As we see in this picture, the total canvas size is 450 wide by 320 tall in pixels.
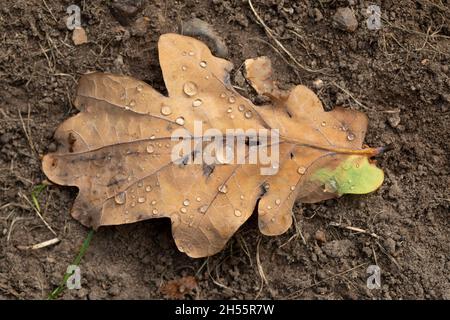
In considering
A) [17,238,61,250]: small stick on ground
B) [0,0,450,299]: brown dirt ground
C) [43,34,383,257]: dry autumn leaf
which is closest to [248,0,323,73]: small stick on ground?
[0,0,450,299]: brown dirt ground

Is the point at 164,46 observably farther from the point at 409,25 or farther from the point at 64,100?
the point at 409,25

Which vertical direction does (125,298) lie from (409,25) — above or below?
below

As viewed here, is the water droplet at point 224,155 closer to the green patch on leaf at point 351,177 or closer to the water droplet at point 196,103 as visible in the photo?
the water droplet at point 196,103

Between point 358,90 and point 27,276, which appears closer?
point 27,276

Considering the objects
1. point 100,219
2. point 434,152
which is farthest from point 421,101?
point 100,219

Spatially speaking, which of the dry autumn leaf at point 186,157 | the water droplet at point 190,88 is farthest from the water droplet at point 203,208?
the water droplet at point 190,88

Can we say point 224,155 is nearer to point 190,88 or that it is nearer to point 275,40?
point 190,88
